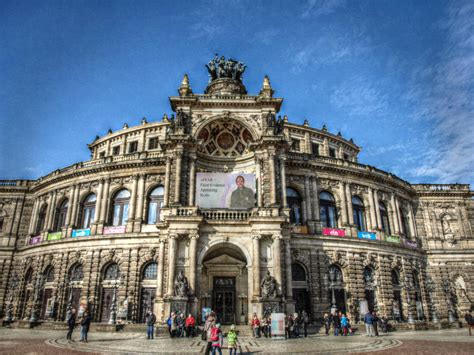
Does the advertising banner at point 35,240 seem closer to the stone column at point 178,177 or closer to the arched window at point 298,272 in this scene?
the stone column at point 178,177

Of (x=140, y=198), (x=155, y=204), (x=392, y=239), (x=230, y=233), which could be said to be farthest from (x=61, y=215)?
(x=392, y=239)

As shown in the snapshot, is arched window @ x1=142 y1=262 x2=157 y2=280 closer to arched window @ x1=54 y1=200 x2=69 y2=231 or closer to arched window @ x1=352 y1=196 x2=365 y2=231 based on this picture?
arched window @ x1=54 y1=200 x2=69 y2=231

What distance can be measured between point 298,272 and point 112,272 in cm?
1741

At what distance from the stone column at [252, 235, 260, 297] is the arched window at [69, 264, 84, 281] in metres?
18.4

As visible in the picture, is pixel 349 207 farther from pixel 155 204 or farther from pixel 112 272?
pixel 112 272

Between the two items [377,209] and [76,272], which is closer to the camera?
[76,272]

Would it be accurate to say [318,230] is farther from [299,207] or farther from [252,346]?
[252,346]

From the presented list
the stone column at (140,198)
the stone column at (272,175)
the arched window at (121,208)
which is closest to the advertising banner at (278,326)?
the stone column at (272,175)

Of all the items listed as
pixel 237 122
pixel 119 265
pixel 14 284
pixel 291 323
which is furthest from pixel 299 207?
pixel 14 284

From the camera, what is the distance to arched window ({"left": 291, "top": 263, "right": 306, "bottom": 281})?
31719mm

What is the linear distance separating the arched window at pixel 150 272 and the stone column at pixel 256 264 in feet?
Result: 36.9

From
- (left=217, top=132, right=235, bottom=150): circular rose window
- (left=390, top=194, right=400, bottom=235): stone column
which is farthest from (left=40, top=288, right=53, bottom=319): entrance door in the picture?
(left=390, top=194, right=400, bottom=235): stone column

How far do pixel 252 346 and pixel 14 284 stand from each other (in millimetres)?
30718

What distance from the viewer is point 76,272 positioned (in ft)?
113
